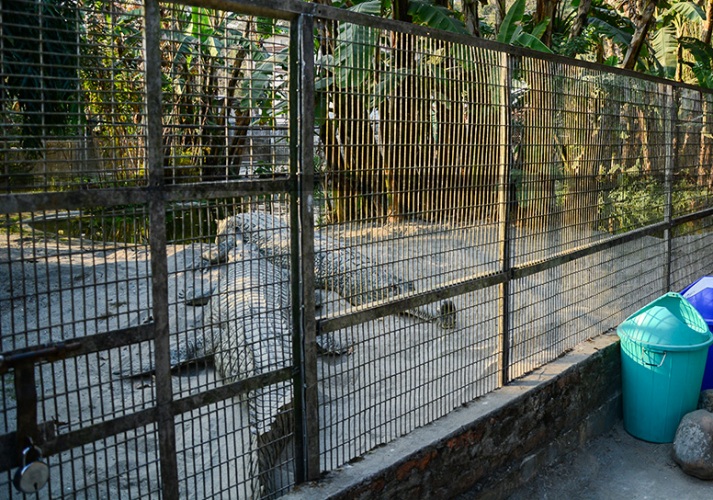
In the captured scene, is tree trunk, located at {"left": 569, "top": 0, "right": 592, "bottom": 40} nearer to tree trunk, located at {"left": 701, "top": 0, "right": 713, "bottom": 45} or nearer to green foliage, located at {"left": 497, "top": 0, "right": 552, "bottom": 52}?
green foliage, located at {"left": 497, "top": 0, "right": 552, "bottom": 52}

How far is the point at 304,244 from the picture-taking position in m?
2.88

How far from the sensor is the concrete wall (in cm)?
323

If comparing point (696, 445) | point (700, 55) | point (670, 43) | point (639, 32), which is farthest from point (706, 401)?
point (700, 55)

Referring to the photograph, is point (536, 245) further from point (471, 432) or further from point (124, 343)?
point (124, 343)

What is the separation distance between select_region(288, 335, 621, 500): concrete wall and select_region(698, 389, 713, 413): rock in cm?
59

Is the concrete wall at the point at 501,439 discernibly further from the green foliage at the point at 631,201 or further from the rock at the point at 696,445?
the green foliage at the point at 631,201

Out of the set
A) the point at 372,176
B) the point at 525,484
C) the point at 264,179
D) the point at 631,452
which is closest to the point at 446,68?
the point at 372,176

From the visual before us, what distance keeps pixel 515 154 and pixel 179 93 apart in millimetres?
2390

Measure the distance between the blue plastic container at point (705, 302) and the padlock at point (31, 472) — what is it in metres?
5.10

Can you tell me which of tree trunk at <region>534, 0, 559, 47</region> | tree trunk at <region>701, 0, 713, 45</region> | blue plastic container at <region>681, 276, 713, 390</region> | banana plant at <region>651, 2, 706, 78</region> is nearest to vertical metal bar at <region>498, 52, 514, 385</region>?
blue plastic container at <region>681, 276, 713, 390</region>

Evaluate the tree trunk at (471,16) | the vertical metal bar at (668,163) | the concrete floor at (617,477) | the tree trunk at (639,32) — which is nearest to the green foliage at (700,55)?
the tree trunk at (639,32)

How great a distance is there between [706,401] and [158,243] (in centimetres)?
453

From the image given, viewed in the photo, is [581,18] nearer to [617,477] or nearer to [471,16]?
[471,16]

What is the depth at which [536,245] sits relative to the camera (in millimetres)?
4551
